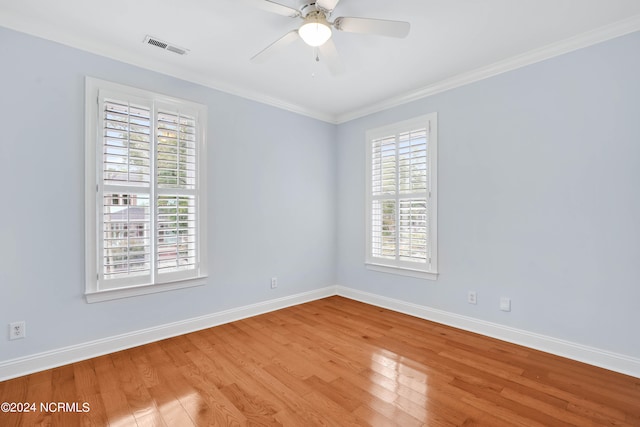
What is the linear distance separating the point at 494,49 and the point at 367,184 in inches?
80.2

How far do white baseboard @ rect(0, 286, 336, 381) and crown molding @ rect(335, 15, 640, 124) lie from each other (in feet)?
9.80

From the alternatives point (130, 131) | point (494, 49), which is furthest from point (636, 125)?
point (130, 131)

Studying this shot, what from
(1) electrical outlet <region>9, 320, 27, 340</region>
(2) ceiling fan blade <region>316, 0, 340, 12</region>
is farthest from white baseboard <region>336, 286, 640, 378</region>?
(1) electrical outlet <region>9, 320, 27, 340</region>

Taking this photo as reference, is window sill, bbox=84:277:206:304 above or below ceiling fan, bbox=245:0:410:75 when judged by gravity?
below

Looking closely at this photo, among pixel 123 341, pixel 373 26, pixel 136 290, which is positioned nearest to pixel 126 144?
pixel 136 290

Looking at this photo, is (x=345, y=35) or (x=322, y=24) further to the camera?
(x=345, y=35)

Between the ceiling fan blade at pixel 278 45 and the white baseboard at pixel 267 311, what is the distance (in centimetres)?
263

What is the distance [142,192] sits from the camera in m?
2.82

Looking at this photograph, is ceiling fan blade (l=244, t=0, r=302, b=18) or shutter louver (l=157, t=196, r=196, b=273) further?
shutter louver (l=157, t=196, r=196, b=273)

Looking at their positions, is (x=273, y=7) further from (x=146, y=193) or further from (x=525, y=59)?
(x=525, y=59)

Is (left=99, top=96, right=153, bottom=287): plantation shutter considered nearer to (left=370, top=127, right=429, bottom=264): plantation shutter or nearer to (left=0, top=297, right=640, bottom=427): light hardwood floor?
(left=0, top=297, right=640, bottom=427): light hardwood floor
